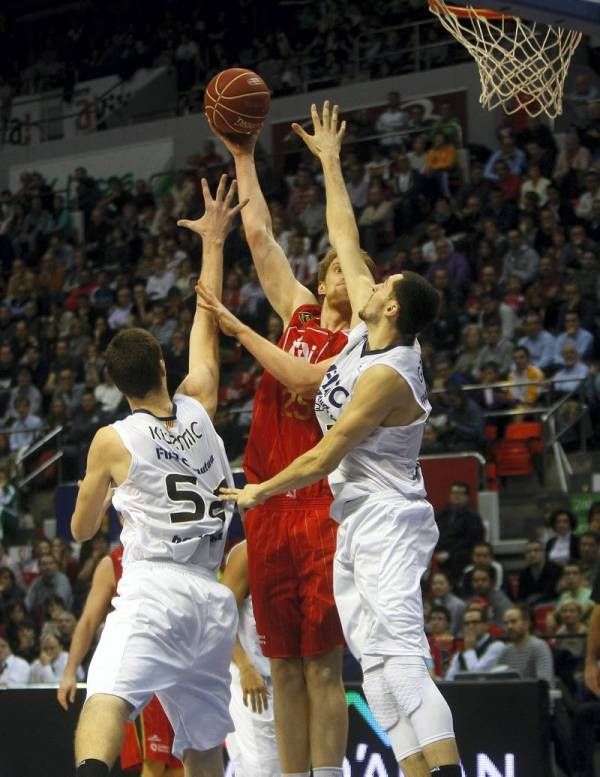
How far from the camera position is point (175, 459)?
5.84 m

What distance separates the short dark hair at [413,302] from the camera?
570 centimetres

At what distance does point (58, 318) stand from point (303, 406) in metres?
13.3

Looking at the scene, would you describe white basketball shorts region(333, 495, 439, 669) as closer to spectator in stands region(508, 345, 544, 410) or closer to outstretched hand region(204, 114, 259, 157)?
outstretched hand region(204, 114, 259, 157)

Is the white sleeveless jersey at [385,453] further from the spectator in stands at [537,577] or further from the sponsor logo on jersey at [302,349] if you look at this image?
the spectator in stands at [537,577]

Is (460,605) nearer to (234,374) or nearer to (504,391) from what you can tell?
(504,391)

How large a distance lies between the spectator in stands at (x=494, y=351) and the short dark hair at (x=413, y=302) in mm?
8664

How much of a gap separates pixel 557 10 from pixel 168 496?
2.42 m

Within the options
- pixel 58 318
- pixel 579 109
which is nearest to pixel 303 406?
pixel 579 109

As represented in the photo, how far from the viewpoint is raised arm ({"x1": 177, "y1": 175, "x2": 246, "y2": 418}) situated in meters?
6.30

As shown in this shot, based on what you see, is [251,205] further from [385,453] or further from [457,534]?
[457,534]

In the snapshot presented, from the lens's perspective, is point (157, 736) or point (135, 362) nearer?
point (135, 362)

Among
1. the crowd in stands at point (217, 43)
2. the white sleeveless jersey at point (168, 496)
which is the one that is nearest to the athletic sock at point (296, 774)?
the white sleeveless jersey at point (168, 496)

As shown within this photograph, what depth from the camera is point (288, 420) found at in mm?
6457

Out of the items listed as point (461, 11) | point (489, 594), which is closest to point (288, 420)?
point (461, 11)
